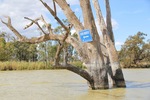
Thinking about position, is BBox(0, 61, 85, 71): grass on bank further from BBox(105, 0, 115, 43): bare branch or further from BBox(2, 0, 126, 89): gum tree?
BBox(2, 0, 126, 89): gum tree

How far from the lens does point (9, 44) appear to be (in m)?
45.2

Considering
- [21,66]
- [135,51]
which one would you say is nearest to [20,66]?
[21,66]


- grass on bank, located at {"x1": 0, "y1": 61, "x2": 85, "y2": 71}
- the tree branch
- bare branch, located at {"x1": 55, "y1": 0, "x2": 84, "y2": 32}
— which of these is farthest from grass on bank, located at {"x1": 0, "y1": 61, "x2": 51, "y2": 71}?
the tree branch

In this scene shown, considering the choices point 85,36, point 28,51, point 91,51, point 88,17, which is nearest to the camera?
point 85,36

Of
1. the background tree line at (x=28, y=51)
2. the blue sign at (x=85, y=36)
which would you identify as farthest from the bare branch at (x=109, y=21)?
the background tree line at (x=28, y=51)

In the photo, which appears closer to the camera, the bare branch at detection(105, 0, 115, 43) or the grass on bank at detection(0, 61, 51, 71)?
the bare branch at detection(105, 0, 115, 43)

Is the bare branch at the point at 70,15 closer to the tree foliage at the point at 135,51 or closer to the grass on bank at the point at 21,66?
the grass on bank at the point at 21,66

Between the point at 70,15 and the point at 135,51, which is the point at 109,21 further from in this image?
the point at 135,51

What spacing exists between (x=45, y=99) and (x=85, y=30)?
2809 millimetres

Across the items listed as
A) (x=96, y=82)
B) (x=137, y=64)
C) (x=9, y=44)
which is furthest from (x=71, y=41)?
(x=9, y=44)

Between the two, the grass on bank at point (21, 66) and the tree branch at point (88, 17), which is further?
the grass on bank at point (21, 66)

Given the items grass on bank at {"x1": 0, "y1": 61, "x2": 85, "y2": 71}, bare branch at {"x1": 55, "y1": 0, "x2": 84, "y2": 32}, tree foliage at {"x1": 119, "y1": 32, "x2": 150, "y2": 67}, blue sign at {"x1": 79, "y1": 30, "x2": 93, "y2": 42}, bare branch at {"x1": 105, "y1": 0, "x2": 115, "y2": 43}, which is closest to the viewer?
blue sign at {"x1": 79, "y1": 30, "x2": 93, "y2": 42}

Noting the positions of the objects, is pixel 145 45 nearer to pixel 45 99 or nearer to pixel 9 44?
pixel 9 44

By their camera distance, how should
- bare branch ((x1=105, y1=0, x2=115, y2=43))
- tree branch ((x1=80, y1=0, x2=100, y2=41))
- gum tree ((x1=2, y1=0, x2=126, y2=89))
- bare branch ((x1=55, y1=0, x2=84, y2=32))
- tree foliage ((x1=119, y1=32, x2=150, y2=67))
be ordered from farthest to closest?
tree foliage ((x1=119, y1=32, x2=150, y2=67)) → bare branch ((x1=105, y1=0, x2=115, y2=43)) → bare branch ((x1=55, y1=0, x2=84, y2=32)) → tree branch ((x1=80, y1=0, x2=100, y2=41)) → gum tree ((x1=2, y1=0, x2=126, y2=89))
